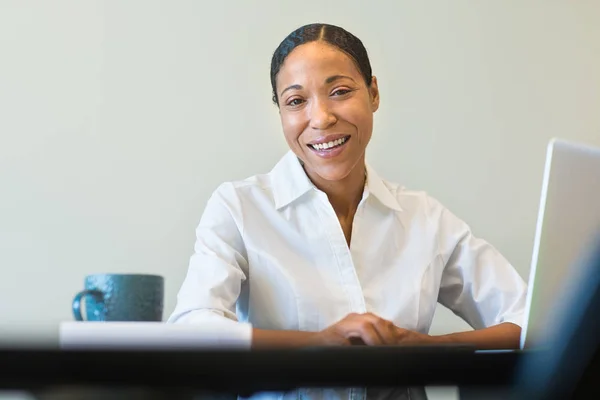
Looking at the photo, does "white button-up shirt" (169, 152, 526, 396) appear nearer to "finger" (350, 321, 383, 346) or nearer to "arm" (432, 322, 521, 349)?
"arm" (432, 322, 521, 349)

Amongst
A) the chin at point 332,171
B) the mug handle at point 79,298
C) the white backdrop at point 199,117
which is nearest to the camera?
the mug handle at point 79,298

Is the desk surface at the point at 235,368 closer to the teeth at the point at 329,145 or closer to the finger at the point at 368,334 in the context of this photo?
the finger at the point at 368,334

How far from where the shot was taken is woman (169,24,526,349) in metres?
1.48

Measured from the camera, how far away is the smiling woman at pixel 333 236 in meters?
1.48

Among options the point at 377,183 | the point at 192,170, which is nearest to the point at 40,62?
the point at 192,170

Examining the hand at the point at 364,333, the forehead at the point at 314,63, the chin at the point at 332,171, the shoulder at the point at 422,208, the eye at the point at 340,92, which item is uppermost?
the forehead at the point at 314,63

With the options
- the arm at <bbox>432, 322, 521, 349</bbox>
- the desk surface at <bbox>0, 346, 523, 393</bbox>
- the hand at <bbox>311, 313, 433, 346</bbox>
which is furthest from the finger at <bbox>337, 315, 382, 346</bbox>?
the desk surface at <bbox>0, 346, 523, 393</bbox>

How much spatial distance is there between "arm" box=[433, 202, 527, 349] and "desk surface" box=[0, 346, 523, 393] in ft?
3.63

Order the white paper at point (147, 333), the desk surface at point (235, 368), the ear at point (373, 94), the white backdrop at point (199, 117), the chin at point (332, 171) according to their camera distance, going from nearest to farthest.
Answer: the desk surface at point (235, 368), the white paper at point (147, 333), the chin at point (332, 171), the ear at point (373, 94), the white backdrop at point (199, 117)

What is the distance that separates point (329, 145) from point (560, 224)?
2.38 feet

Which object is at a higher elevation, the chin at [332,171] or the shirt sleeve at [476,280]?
the chin at [332,171]

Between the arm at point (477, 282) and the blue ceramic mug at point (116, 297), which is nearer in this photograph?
the blue ceramic mug at point (116, 297)

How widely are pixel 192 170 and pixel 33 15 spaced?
0.65m

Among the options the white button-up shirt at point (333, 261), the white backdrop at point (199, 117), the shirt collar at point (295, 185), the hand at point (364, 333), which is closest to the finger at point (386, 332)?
the hand at point (364, 333)
